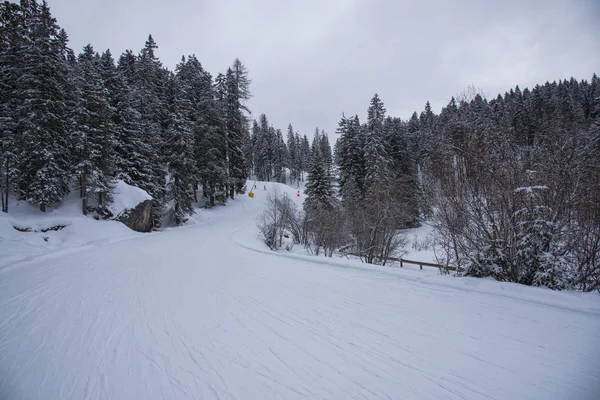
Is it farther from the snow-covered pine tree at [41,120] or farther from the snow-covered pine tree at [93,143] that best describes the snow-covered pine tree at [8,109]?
A: the snow-covered pine tree at [93,143]

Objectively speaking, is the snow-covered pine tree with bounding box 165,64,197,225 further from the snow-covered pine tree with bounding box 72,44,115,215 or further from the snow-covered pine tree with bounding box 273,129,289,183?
the snow-covered pine tree with bounding box 273,129,289,183

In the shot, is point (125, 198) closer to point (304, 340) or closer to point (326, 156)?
point (304, 340)

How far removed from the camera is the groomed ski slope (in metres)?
2.44

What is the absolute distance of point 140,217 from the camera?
714 inches

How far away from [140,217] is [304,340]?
19341 mm

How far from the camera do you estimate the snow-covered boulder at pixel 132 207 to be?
17.4 metres

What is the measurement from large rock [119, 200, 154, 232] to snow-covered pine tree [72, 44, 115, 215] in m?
1.50

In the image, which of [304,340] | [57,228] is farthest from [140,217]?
[304,340]

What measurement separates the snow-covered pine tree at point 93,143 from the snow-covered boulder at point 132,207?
0.59 meters

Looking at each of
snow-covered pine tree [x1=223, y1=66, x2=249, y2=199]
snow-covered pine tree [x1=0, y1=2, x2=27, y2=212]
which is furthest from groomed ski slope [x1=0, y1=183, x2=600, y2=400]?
snow-covered pine tree [x1=223, y1=66, x2=249, y2=199]

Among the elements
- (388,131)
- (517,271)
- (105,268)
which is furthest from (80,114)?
(388,131)

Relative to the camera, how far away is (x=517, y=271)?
15.4ft

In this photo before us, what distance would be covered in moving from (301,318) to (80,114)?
20669mm

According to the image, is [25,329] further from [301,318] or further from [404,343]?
[404,343]
